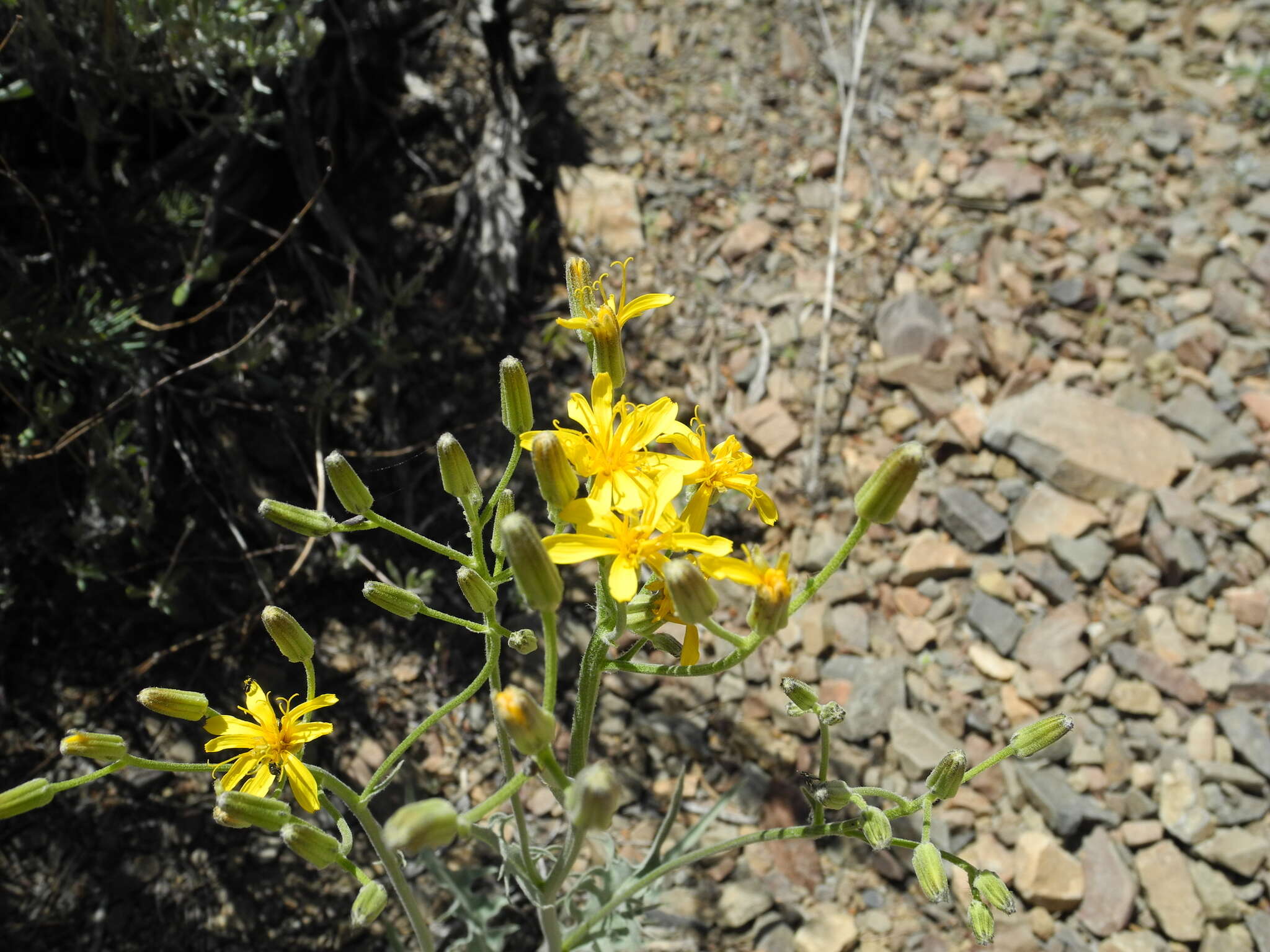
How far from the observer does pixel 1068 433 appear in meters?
4.14

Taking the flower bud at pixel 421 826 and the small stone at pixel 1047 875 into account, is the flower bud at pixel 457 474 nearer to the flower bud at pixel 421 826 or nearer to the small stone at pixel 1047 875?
the flower bud at pixel 421 826

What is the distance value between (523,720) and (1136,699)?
2.76 meters

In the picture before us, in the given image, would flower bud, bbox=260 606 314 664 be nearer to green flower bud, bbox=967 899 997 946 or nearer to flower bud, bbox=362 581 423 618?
flower bud, bbox=362 581 423 618

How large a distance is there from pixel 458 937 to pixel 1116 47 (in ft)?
18.6

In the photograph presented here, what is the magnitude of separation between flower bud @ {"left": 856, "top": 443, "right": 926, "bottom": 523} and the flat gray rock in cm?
223

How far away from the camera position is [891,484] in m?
2.10

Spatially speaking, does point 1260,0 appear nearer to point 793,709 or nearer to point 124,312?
point 793,709

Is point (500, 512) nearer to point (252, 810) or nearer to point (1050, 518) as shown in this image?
point (252, 810)

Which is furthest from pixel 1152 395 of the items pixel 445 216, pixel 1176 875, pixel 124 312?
pixel 124 312

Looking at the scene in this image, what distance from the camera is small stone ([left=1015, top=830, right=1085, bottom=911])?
10.6 feet

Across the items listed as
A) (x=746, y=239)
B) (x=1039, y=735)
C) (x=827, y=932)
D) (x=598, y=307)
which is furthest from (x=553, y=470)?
(x=746, y=239)

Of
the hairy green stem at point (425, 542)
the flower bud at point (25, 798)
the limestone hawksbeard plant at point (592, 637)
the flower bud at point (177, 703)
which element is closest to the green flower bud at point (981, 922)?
the limestone hawksbeard plant at point (592, 637)

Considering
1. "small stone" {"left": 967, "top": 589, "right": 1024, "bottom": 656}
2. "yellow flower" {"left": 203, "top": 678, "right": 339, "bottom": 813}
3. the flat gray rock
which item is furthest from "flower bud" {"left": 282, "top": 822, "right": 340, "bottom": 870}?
the flat gray rock

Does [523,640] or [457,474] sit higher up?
[457,474]
